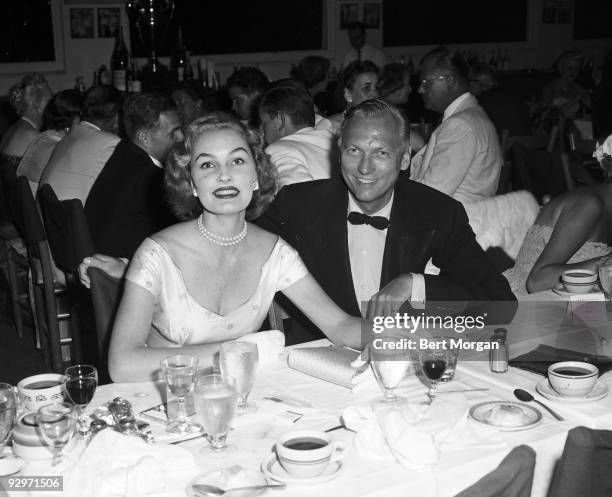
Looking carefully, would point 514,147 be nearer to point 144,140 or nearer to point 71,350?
point 144,140

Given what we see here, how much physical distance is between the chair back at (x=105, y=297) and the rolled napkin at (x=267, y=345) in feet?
1.60

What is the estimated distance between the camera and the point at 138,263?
2.26 metres

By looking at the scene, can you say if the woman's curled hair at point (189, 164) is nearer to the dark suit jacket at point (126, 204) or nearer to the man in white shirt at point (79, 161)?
the dark suit jacket at point (126, 204)

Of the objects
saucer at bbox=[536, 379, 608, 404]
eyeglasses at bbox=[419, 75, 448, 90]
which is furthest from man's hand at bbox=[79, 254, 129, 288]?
eyeglasses at bbox=[419, 75, 448, 90]

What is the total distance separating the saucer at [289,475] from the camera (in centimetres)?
144

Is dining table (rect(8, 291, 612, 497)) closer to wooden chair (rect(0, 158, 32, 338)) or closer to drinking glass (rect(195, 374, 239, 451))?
drinking glass (rect(195, 374, 239, 451))

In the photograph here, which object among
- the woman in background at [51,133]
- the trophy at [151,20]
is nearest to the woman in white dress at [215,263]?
the woman in background at [51,133]

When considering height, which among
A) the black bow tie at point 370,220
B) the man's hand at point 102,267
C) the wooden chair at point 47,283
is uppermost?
the black bow tie at point 370,220

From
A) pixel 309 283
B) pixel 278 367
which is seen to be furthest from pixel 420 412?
pixel 309 283

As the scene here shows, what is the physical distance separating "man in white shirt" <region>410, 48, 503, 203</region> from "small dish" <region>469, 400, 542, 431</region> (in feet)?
9.44

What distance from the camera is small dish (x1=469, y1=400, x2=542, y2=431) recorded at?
1.68 meters

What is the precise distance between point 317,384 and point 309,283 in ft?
1.77

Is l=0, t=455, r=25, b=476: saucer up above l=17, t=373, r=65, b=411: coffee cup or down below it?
below

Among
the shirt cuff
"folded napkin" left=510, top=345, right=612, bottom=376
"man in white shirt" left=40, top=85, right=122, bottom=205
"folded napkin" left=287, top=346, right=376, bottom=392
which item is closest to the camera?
"folded napkin" left=287, top=346, right=376, bottom=392
